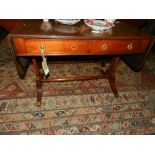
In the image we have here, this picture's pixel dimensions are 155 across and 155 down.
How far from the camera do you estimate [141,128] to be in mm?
1617

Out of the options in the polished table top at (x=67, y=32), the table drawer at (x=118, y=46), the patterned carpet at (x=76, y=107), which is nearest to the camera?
the polished table top at (x=67, y=32)

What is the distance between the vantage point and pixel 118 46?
1321mm

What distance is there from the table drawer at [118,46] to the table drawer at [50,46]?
8 centimetres

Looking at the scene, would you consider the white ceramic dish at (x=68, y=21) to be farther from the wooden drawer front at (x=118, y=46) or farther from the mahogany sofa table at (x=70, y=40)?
Result: the wooden drawer front at (x=118, y=46)

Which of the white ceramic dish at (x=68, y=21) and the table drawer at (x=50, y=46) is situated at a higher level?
the white ceramic dish at (x=68, y=21)

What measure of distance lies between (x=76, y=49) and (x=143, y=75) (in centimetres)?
144

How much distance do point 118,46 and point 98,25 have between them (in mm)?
235

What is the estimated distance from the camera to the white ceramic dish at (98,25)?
4.14 ft

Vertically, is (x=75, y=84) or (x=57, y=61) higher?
(x=57, y=61)

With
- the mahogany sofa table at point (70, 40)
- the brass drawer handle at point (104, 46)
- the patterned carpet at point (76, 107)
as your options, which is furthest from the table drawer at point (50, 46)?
the patterned carpet at point (76, 107)

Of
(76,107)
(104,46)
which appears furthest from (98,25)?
(76,107)
